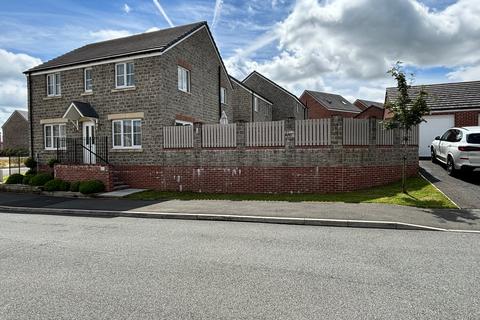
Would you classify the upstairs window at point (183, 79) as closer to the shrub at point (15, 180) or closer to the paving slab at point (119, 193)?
the paving slab at point (119, 193)

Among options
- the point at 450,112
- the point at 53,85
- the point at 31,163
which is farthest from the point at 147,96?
the point at 450,112

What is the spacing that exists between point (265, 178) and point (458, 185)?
715 centimetres

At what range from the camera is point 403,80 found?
454 inches

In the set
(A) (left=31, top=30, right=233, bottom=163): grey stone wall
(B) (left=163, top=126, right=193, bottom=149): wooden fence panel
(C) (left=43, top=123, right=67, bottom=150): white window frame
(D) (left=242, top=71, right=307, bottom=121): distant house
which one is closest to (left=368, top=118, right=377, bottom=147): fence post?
(B) (left=163, top=126, right=193, bottom=149): wooden fence panel

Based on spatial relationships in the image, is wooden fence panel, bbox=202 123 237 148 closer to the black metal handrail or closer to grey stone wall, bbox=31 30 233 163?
grey stone wall, bbox=31 30 233 163

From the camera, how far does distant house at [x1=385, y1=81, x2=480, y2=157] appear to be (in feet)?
65.5

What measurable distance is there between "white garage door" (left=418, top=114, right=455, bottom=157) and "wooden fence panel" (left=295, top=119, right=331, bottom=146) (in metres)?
10.2

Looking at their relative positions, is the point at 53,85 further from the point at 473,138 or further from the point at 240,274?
the point at 473,138

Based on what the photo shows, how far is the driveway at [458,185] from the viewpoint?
10554mm

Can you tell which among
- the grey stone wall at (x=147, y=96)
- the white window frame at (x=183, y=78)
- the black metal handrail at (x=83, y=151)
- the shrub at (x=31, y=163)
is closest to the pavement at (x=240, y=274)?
the grey stone wall at (x=147, y=96)

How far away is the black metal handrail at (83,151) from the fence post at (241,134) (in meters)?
7.23

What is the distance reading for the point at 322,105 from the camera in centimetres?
4816

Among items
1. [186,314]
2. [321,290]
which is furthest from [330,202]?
[186,314]

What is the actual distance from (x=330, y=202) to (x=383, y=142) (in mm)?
4455
